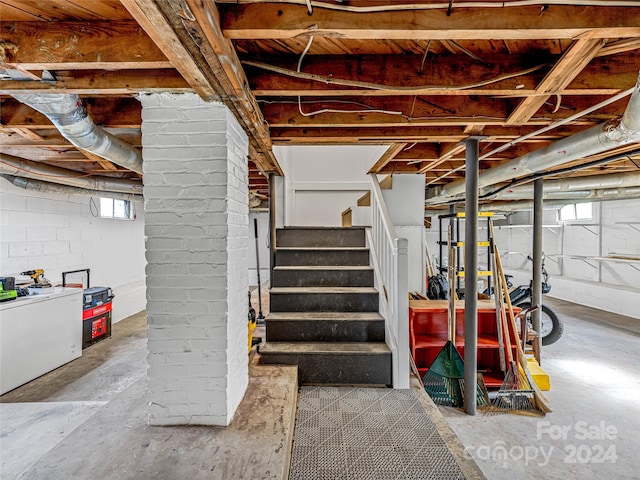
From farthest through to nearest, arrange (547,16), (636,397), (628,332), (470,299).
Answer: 1. (628,332)
2. (636,397)
3. (470,299)
4. (547,16)

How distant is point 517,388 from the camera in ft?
9.72

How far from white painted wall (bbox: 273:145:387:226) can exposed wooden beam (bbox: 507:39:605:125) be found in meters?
2.15

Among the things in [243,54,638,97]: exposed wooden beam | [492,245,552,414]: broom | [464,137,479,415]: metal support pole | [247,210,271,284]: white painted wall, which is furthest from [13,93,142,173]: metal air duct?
[247,210,271,284]: white painted wall

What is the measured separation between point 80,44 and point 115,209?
5293 mm

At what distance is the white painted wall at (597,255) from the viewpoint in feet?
20.5

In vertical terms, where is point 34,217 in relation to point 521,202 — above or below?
below

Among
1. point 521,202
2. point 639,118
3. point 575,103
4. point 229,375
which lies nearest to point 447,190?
point 521,202

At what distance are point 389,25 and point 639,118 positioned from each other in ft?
5.43

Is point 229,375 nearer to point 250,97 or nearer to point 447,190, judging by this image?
point 250,97

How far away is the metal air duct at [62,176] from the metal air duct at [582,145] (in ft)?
16.5

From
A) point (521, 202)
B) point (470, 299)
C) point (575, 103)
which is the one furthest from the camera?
point (521, 202)

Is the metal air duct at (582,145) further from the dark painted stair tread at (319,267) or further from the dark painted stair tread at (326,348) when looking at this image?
the dark painted stair tread at (326,348)

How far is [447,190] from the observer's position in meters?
5.36

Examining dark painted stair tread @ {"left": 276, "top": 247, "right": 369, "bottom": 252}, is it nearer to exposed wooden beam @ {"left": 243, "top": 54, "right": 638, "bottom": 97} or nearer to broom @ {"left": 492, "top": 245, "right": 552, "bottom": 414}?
broom @ {"left": 492, "top": 245, "right": 552, "bottom": 414}
